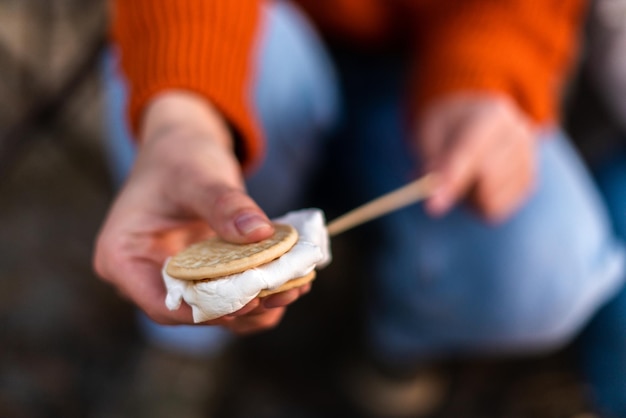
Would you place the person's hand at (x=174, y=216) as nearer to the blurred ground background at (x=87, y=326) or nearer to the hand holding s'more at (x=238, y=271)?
the hand holding s'more at (x=238, y=271)

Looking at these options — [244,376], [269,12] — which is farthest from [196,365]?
[269,12]

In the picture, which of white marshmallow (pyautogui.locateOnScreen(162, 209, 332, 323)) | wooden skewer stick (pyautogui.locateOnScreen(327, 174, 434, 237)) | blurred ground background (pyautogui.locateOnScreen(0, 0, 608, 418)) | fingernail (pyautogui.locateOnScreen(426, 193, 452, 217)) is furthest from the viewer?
blurred ground background (pyautogui.locateOnScreen(0, 0, 608, 418))

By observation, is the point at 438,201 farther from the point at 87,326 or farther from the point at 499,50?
the point at 87,326

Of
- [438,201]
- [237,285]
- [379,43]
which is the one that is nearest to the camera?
[237,285]

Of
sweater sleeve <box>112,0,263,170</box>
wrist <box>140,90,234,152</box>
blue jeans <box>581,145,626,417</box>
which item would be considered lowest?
blue jeans <box>581,145,626,417</box>

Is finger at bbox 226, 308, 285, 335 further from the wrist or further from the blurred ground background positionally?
the blurred ground background

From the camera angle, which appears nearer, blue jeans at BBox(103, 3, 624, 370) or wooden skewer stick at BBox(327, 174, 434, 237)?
wooden skewer stick at BBox(327, 174, 434, 237)

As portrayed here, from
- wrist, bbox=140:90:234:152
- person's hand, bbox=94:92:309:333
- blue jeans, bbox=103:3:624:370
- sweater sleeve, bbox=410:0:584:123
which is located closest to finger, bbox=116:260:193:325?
person's hand, bbox=94:92:309:333

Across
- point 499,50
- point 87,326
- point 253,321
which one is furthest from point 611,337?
point 87,326

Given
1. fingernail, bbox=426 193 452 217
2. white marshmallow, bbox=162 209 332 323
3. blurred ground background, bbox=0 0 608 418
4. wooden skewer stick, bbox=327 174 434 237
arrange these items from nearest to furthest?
white marshmallow, bbox=162 209 332 323
wooden skewer stick, bbox=327 174 434 237
fingernail, bbox=426 193 452 217
blurred ground background, bbox=0 0 608 418
